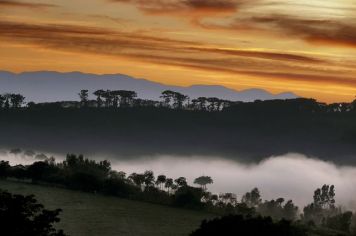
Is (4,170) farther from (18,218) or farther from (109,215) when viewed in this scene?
(18,218)

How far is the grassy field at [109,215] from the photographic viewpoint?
88500mm

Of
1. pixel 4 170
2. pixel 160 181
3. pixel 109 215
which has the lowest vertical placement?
pixel 109 215

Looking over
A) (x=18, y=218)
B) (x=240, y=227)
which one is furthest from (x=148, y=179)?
(x=18, y=218)

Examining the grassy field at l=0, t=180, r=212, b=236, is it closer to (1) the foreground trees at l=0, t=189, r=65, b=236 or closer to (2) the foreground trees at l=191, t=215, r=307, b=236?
(2) the foreground trees at l=191, t=215, r=307, b=236

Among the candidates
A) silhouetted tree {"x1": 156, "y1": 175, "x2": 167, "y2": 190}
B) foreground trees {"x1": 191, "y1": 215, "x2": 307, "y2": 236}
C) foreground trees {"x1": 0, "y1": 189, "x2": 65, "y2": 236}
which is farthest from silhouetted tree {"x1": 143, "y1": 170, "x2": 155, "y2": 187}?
foreground trees {"x1": 0, "y1": 189, "x2": 65, "y2": 236}

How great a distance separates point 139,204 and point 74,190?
14406mm

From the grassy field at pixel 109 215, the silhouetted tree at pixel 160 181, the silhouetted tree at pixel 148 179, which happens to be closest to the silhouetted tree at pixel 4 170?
the grassy field at pixel 109 215

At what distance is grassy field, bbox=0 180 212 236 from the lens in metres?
88.5

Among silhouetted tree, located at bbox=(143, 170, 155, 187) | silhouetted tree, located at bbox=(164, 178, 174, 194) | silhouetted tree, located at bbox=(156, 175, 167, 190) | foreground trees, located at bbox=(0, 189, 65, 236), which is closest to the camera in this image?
foreground trees, located at bbox=(0, 189, 65, 236)

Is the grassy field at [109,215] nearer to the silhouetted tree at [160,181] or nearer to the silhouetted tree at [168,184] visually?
the silhouetted tree at [160,181]

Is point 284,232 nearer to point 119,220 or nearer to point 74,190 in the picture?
point 119,220

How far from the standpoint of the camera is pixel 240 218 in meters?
41.8

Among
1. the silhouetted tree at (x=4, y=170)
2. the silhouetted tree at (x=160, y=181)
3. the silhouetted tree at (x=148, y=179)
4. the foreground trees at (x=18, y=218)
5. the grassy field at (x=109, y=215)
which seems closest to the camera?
the foreground trees at (x=18, y=218)

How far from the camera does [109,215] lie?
97.6m
